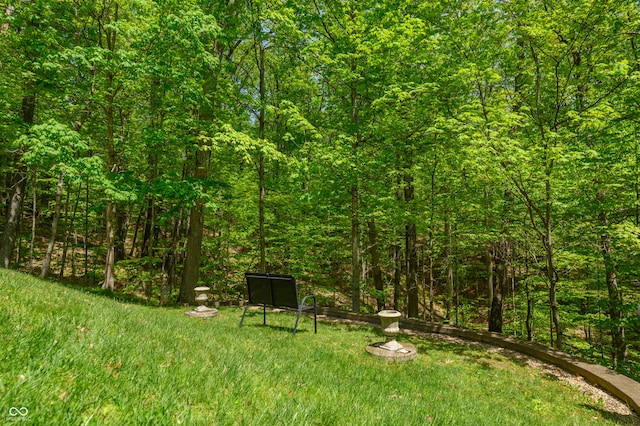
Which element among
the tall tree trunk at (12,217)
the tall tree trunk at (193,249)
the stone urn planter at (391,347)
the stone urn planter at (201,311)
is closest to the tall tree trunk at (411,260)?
the stone urn planter at (391,347)

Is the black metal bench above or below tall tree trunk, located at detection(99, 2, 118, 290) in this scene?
below

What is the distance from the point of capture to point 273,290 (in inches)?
331

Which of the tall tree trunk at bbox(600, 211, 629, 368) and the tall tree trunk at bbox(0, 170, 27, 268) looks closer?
the tall tree trunk at bbox(600, 211, 629, 368)

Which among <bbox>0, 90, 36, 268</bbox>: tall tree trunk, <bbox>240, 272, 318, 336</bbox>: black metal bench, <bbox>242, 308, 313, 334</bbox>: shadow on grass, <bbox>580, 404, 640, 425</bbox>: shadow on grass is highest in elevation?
<bbox>0, 90, 36, 268</bbox>: tall tree trunk

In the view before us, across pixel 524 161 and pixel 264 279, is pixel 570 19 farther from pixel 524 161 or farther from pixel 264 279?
pixel 264 279

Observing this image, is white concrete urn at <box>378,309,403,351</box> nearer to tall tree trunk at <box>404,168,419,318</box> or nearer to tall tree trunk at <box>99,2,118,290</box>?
tall tree trunk at <box>404,168,419,318</box>

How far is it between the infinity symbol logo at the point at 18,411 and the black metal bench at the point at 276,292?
243 inches

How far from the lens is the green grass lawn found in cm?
201

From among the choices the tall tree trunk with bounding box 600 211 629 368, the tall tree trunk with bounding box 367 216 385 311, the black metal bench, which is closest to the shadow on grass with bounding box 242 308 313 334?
the black metal bench

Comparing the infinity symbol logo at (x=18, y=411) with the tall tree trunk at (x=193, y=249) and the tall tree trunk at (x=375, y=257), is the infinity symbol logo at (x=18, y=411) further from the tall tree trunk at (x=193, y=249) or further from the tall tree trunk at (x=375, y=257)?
the tall tree trunk at (x=375, y=257)

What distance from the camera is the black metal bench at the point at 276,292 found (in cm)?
800

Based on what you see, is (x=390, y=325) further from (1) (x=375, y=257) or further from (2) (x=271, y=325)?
(1) (x=375, y=257)

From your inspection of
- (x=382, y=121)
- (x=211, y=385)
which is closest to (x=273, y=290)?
(x=211, y=385)

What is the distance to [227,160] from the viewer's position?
16.5 metres
